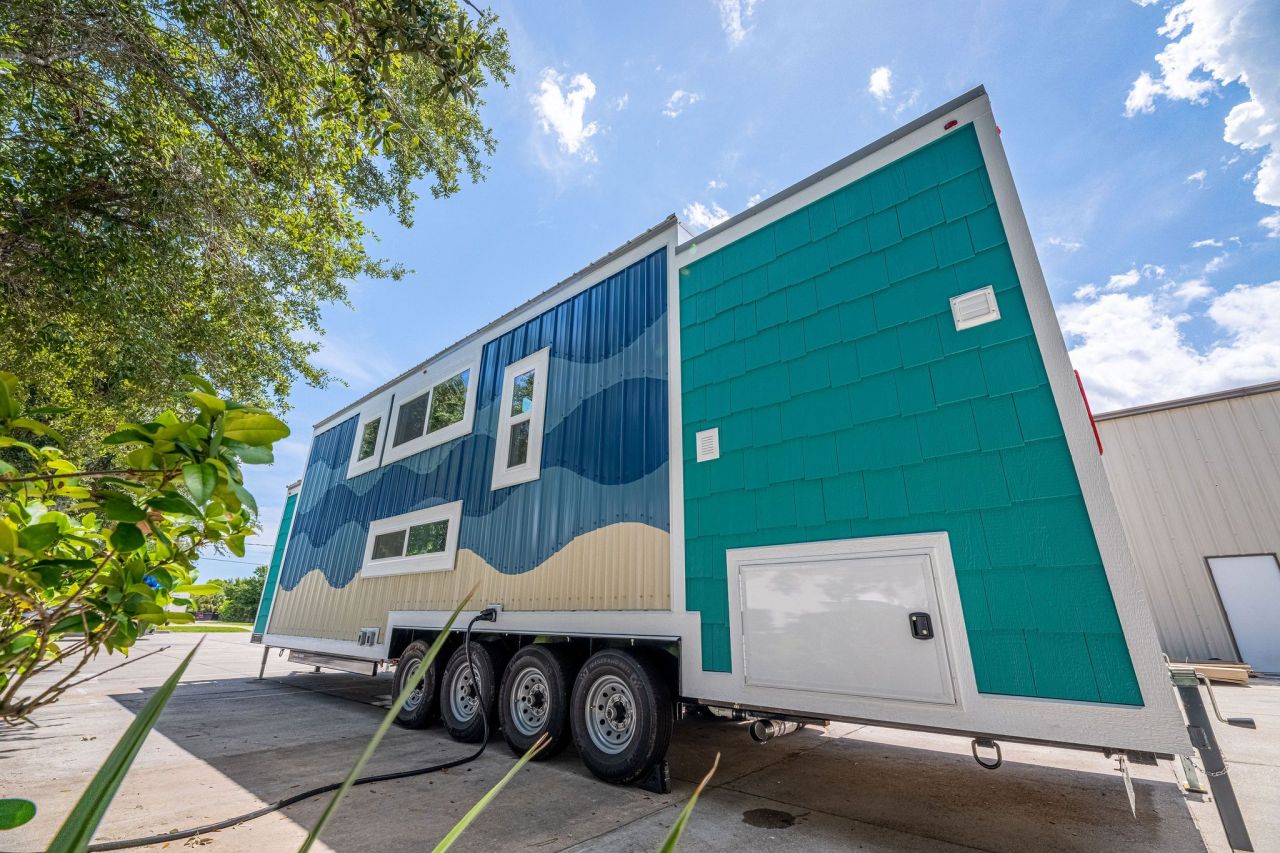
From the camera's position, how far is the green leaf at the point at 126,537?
1.10 meters

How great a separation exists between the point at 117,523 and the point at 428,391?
21.9 ft

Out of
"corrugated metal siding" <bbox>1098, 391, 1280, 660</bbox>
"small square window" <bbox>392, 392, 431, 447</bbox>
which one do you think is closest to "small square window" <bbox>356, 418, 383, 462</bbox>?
"small square window" <bbox>392, 392, 431, 447</bbox>

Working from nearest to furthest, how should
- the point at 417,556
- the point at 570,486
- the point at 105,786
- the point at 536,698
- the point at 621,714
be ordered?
the point at 105,786 < the point at 621,714 < the point at 536,698 < the point at 570,486 < the point at 417,556

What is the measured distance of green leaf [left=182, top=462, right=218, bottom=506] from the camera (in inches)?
38.4

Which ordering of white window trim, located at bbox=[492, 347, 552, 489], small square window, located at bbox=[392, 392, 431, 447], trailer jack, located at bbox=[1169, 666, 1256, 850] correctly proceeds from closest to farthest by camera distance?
trailer jack, located at bbox=[1169, 666, 1256, 850] → white window trim, located at bbox=[492, 347, 552, 489] → small square window, located at bbox=[392, 392, 431, 447]

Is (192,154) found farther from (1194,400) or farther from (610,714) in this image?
(1194,400)

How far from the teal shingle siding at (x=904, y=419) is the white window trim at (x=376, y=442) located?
559 centimetres

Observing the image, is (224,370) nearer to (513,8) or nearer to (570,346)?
(570,346)

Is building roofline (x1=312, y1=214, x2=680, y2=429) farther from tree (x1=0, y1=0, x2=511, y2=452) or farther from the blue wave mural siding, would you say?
tree (x1=0, y1=0, x2=511, y2=452)

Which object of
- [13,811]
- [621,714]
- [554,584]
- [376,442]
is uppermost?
[376,442]

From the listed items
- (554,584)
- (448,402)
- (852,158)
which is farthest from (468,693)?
(852,158)

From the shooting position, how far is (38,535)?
1.10 meters

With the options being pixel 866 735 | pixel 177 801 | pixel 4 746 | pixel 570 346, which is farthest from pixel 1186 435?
pixel 4 746

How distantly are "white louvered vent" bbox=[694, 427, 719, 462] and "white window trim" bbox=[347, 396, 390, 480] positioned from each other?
225 inches
